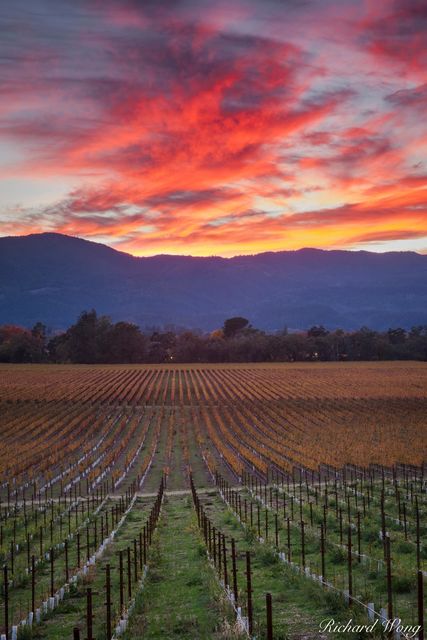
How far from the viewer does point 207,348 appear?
142 m

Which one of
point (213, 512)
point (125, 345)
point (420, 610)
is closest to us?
point (420, 610)

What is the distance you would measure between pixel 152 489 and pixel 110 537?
1076cm

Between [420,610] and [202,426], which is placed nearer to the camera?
[420,610]

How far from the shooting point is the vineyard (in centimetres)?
926

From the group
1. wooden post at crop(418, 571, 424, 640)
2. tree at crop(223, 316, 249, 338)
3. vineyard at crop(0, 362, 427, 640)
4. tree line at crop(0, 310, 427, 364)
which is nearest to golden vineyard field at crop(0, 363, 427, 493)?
vineyard at crop(0, 362, 427, 640)

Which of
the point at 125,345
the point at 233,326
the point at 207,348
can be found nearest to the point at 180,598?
the point at 125,345

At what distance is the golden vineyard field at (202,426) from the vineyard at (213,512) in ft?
0.65

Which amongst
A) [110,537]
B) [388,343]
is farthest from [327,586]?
[388,343]

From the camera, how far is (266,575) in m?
11.5

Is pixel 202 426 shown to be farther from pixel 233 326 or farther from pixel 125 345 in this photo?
pixel 233 326

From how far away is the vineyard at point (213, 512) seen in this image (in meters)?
9.26

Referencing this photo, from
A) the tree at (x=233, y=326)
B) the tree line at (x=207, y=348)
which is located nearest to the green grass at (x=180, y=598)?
the tree line at (x=207, y=348)

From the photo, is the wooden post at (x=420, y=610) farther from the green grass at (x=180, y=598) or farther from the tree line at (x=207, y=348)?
the tree line at (x=207, y=348)

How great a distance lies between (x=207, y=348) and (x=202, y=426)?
96.6m
